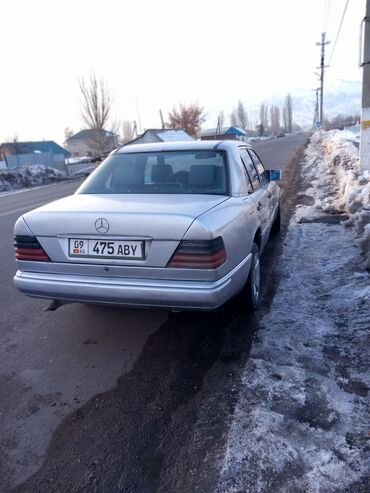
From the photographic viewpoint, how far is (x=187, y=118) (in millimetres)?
62906

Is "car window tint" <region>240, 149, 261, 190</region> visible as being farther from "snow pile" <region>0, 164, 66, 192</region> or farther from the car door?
"snow pile" <region>0, 164, 66, 192</region>

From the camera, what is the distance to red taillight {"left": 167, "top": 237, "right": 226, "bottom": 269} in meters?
2.77

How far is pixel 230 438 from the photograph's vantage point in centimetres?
230

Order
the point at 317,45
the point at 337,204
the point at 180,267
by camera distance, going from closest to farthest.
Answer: the point at 180,267, the point at 337,204, the point at 317,45

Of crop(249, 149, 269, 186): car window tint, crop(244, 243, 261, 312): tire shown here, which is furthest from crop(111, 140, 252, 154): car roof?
crop(244, 243, 261, 312): tire

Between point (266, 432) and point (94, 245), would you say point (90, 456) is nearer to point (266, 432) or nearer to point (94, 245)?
point (266, 432)

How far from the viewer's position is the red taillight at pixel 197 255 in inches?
109

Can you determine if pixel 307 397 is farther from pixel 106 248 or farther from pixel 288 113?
pixel 288 113

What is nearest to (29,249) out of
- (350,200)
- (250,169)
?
(250,169)

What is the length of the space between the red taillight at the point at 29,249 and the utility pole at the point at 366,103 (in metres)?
8.78

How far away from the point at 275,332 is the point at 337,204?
17.9 ft

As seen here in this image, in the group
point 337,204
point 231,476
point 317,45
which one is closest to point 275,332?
point 231,476

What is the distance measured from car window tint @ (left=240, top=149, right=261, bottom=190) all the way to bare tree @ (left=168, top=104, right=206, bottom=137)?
197ft

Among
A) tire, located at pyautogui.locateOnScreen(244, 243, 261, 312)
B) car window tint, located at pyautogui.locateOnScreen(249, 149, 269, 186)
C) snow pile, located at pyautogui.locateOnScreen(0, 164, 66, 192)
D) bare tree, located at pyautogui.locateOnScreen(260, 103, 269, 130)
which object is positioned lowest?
snow pile, located at pyautogui.locateOnScreen(0, 164, 66, 192)
